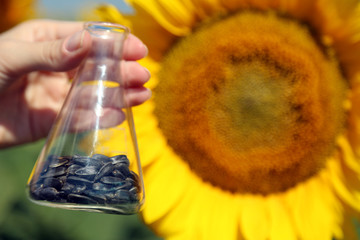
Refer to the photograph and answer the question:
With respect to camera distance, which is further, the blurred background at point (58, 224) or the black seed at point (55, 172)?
the blurred background at point (58, 224)

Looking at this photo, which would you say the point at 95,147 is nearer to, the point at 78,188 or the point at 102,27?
the point at 78,188

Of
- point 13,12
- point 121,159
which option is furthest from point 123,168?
point 13,12

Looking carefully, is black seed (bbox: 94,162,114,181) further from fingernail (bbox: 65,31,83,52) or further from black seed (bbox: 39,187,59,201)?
fingernail (bbox: 65,31,83,52)

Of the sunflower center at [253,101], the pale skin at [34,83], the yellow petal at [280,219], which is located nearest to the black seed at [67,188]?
the pale skin at [34,83]

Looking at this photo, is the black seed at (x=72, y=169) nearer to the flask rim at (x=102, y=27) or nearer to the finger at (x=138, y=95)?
the flask rim at (x=102, y=27)

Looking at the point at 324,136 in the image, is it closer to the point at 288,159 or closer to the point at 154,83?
the point at 288,159

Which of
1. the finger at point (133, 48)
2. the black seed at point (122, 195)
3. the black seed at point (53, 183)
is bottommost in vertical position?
the black seed at point (53, 183)
